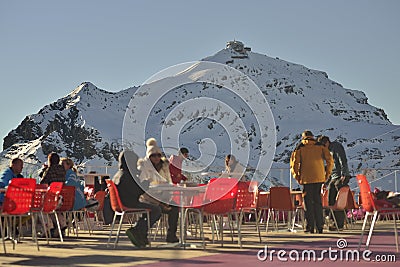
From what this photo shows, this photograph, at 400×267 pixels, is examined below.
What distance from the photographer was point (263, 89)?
153 m

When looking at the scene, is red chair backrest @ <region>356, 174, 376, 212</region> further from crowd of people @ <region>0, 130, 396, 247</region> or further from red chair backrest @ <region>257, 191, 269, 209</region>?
red chair backrest @ <region>257, 191, 269, 209</region>

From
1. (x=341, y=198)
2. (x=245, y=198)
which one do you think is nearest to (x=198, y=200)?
(x=245, y=198)

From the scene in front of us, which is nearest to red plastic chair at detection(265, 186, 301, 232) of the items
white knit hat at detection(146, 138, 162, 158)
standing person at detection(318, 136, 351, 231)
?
standing person at detection(318, 136, 351, 231)

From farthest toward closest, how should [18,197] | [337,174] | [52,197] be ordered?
[337,174] → [52,197] → [18,197]

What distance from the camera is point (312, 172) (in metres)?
8.90

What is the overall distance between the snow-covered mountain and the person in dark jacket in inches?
4225

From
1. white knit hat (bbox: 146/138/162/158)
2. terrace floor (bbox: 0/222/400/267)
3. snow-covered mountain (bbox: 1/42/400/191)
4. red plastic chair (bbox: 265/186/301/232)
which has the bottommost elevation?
terrace floor (bbox: 0/222/400/267)

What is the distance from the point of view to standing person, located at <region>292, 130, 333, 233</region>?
891cm

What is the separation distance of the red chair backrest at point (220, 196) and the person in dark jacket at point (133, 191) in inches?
19.4

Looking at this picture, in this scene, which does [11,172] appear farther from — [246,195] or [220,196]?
[246,195]

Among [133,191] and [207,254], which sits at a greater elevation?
[133,191]

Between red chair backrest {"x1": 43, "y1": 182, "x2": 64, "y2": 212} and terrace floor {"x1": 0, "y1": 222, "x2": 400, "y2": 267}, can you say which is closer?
terrace floor {"x1": 0, "y1": 222, "x2": 400, "y2": 267}

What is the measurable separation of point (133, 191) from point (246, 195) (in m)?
1.17

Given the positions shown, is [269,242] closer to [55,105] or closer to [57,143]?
[57,143]
